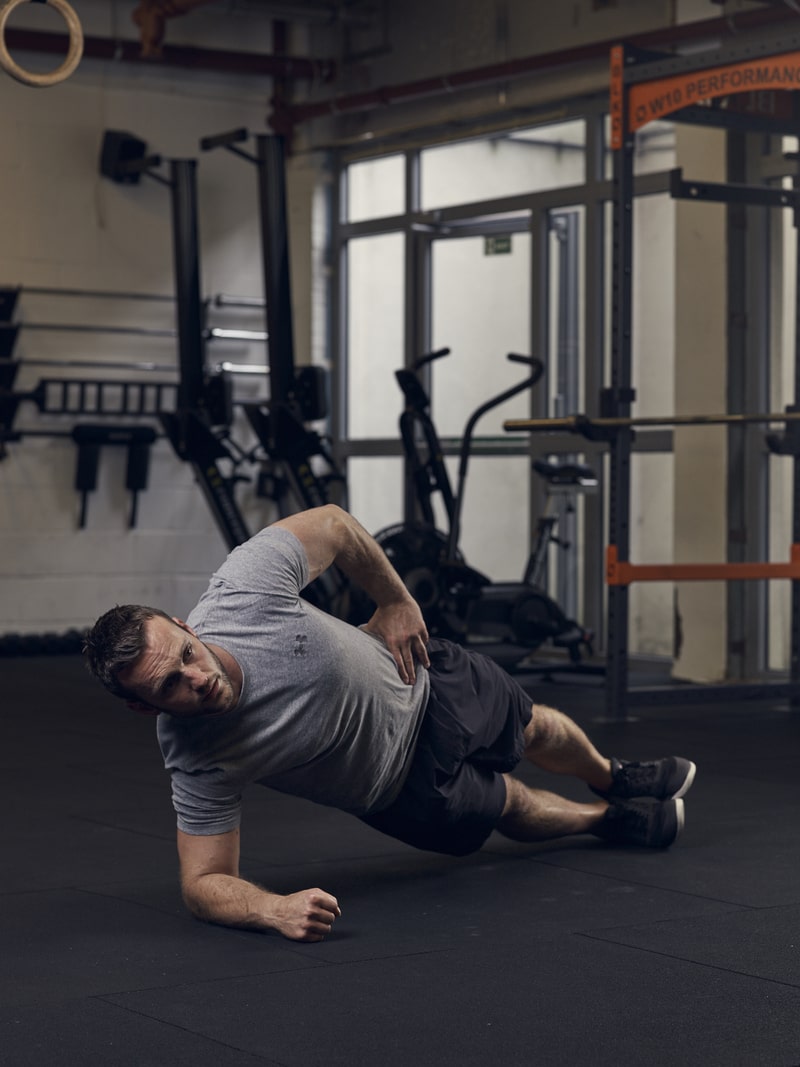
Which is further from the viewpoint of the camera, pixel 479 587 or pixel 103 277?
pixel 103 277

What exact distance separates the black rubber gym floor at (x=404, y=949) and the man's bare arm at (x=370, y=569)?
1.55 ft

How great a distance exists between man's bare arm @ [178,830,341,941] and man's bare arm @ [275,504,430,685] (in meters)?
0.47

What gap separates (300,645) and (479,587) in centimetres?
405

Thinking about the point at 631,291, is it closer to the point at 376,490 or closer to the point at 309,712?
the point at 309,712

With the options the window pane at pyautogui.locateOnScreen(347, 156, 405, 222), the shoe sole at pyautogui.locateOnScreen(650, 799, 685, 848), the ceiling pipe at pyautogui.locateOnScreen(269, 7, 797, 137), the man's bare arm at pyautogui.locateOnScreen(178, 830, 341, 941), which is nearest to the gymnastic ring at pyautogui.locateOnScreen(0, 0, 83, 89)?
the man's bare arm at pyautogui.locateOnScreen(178, 830, 341, 941)

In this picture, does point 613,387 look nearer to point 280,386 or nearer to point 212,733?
point 280,386

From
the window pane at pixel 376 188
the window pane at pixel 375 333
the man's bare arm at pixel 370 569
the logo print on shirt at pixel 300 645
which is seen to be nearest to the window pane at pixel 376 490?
the window pane at pixel 375 333

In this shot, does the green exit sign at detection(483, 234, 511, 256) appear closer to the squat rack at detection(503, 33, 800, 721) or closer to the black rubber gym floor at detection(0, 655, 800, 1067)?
the squat rack at detection(503, 33, 800, 721)

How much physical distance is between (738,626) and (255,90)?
13.7ft

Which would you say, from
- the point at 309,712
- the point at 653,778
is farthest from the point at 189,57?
the point at 309,712

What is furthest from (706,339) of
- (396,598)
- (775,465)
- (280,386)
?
(396,598)

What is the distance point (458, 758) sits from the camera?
119 inches

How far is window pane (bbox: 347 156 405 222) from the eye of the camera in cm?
875

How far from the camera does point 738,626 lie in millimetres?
6820
